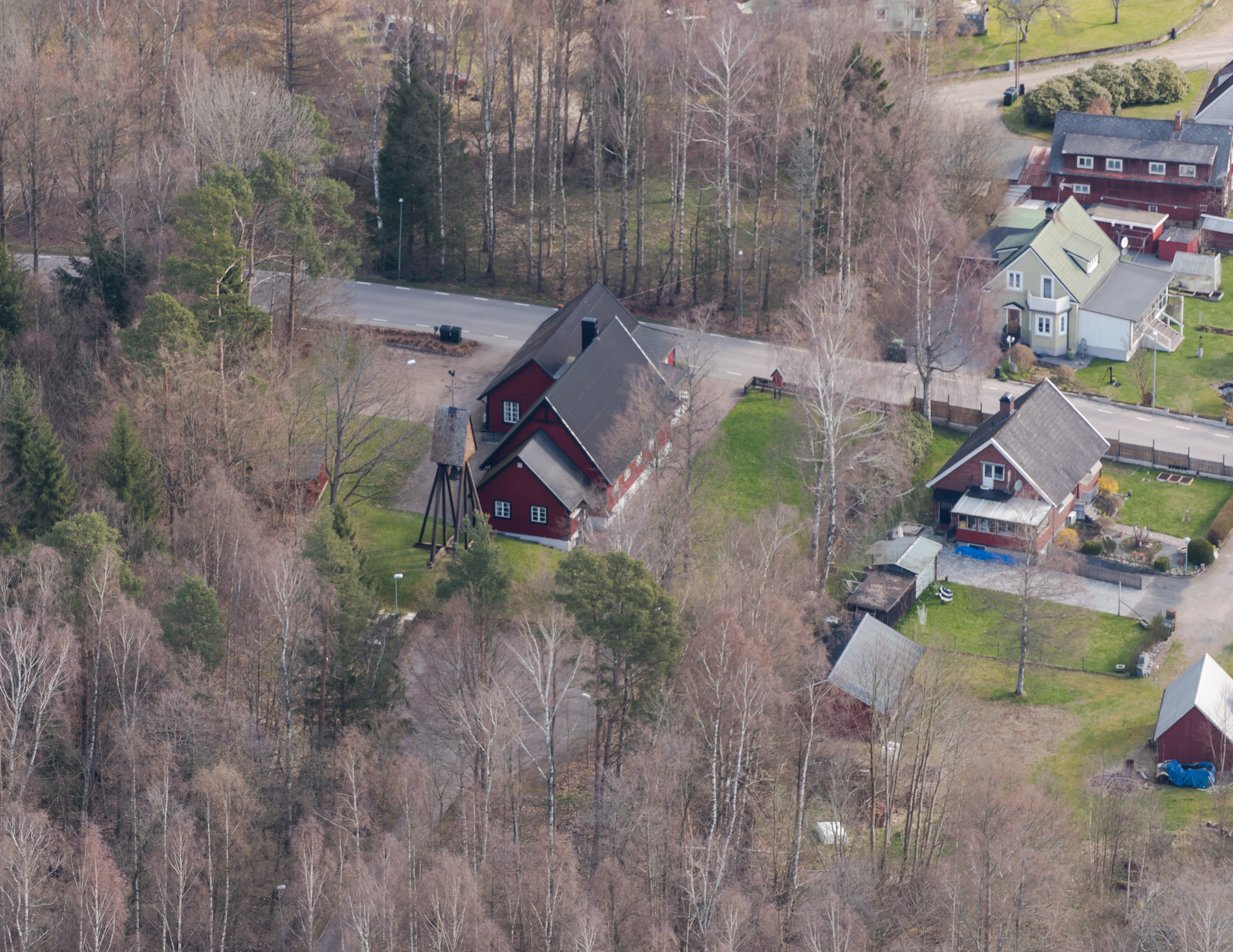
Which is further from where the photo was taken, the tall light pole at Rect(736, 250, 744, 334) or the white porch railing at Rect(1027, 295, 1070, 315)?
the tall light pole at Rect(736, 250, 744, 334)

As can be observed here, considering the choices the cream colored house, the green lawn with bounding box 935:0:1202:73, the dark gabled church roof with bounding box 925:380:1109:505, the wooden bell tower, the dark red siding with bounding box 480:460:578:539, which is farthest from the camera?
the green lawn with bounding box 935:0:1202:73

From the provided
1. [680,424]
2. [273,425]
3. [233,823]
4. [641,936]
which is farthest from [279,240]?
[641,936]

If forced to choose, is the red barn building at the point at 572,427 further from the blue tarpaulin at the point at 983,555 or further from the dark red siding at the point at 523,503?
the blue tarpaulin at the point at 983,555

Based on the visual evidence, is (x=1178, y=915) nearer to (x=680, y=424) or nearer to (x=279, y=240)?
(x=680, y=424)

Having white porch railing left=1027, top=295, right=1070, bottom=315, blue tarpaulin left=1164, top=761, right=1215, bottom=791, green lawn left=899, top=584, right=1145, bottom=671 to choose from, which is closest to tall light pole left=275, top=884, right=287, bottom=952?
green lawn left=899, top=584, right=1145, bottom=671

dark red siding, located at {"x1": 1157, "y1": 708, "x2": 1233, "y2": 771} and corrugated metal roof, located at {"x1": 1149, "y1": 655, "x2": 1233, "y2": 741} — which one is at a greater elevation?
corrugated metal roof, located at {"x1": 1149, "y1": 655, "x2": 1233, "y2": 741}

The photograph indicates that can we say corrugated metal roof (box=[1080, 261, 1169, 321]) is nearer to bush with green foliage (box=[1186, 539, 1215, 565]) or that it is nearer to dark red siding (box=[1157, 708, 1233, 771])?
bush with green foliage (box=[1186, 539, 1215, 565])
